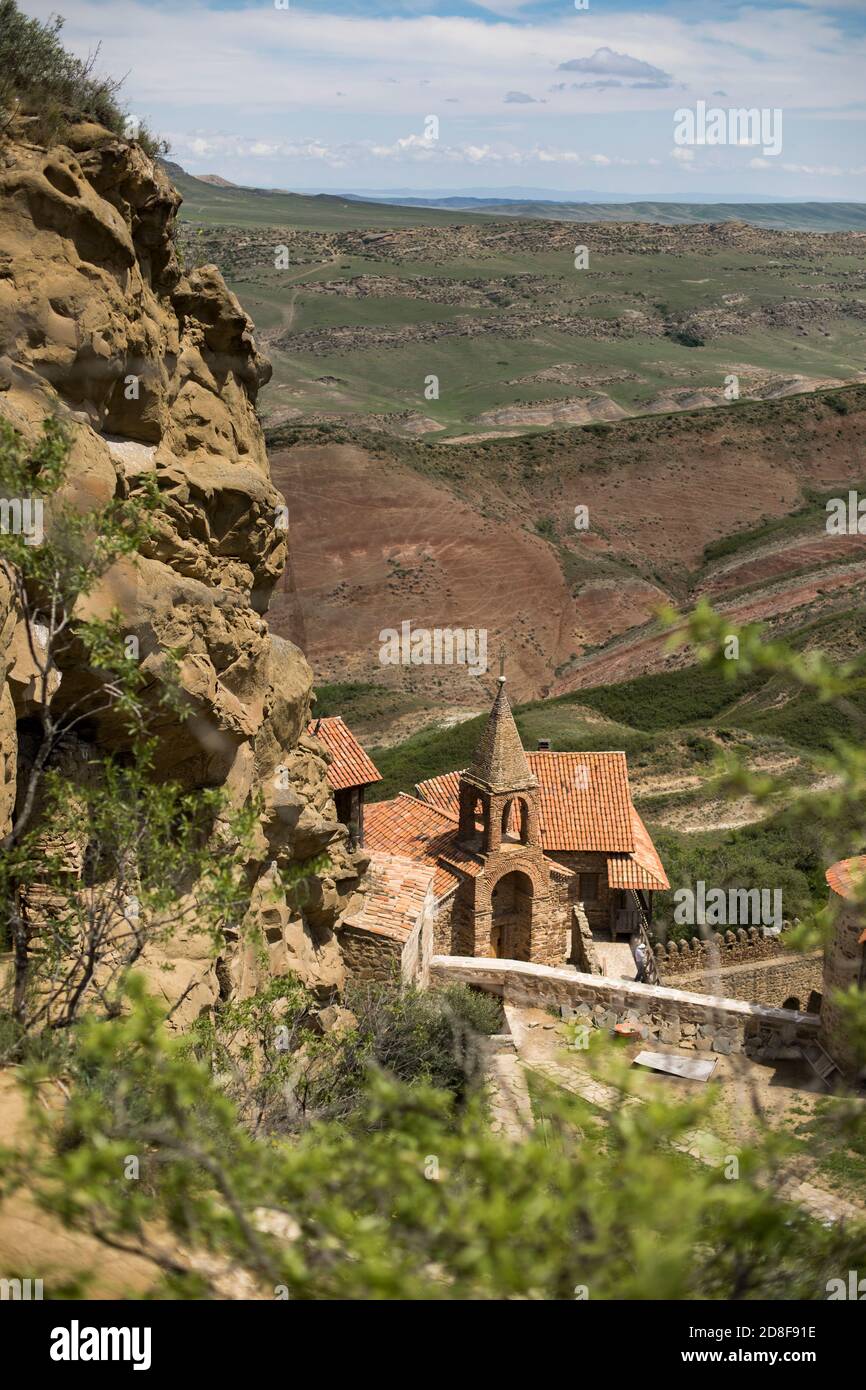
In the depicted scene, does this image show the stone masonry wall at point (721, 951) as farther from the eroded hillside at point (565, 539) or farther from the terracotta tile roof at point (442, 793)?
the eroded hillside at point (565, 539)

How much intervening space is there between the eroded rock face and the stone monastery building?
4323mm

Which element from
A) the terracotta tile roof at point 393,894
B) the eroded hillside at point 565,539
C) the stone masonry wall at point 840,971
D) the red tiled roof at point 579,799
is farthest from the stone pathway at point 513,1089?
the eroded hillside at point 565,539

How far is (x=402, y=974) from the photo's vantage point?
55.8 feet

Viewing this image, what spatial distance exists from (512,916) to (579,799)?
416cm

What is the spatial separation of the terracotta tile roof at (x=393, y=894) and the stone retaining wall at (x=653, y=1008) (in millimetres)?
1421

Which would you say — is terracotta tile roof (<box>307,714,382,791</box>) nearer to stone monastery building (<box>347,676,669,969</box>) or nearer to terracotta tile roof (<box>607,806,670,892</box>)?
stone monastery building (<box>347,676,669,969</box>)

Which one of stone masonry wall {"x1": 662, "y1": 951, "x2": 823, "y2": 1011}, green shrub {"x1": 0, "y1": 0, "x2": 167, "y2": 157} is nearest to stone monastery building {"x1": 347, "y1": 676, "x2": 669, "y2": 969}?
stone masonry wall {"x1": 662, "y1": 951, "x2": 823, "y2": 1011}

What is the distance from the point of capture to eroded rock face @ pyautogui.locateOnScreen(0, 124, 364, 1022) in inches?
396

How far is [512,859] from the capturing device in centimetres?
2142

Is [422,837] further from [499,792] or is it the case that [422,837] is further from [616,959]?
Result: [616,959]

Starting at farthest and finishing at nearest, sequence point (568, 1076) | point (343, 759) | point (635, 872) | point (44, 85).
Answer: point (635, 872)
point (343, 759)
point (568, 1076)
point (44, 85)

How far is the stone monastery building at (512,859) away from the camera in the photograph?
2116cm

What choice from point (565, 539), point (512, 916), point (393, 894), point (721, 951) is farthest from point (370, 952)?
point (565, 539)
